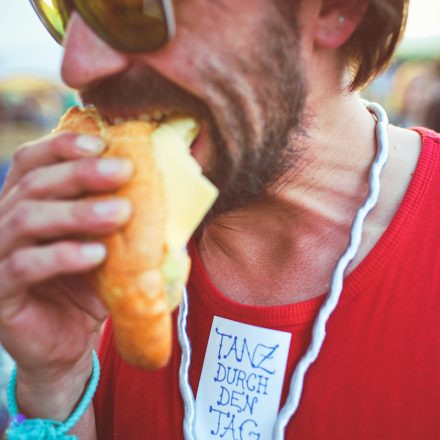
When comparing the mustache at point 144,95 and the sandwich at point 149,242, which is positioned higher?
the mustache at point 144,95

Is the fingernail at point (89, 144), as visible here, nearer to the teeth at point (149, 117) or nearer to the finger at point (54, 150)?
the finger at point (54, 150)

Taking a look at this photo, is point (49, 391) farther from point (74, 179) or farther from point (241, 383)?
point (74, 179)

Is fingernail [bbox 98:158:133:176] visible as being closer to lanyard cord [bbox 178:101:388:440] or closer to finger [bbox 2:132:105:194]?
finger [bbox 2:132:105:194]

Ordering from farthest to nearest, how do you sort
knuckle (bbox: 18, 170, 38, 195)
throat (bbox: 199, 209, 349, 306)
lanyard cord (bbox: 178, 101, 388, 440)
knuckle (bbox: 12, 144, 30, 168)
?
throat (bbox: 199, 209, 349, 306)
lanyard cord (bbox: 178, 101, 388, 440)
knuckle (bbox: 12, 144, 30, 168)
knuckle (bbox: 18, 170, 38, 195)

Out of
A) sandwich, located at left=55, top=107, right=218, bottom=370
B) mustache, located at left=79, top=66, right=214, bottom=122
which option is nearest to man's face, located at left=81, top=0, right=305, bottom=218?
mustache, located at left=79, top=66, right=214, bottom=122

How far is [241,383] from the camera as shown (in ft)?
5.02

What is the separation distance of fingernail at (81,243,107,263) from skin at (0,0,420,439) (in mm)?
12

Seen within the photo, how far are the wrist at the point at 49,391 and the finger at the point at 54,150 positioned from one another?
60 centimetres

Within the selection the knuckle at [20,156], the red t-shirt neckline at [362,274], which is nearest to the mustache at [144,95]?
the knuckle at [20,156]

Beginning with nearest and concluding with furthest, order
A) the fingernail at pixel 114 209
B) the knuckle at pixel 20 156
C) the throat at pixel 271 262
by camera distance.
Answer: the fingernail at pixel 114 209
the knuckle at pixel 20 156
the throat at pixel 271 262

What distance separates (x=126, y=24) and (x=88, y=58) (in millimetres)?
130

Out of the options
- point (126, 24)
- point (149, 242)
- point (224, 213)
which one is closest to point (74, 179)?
point (149, 242)

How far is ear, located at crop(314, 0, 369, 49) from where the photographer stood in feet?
5.17

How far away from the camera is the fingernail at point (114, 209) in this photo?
1086mm
